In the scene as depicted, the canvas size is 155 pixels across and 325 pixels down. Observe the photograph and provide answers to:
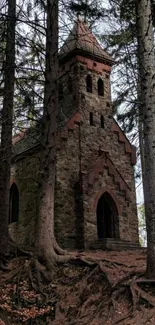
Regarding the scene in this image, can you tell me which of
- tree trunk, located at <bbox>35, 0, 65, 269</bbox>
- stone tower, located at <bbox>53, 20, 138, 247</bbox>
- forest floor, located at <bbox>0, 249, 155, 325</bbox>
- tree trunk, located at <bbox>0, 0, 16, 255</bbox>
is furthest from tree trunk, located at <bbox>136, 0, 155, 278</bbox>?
stone tower, located at <bbox>53, 20, 138, 247</bbox>

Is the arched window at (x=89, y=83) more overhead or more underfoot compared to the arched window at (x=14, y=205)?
more overhead

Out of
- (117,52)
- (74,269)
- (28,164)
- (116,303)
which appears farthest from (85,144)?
(116,303)

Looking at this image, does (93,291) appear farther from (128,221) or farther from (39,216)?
(128,221)

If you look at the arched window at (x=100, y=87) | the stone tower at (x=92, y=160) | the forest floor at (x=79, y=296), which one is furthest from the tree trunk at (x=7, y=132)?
the arched window at (x=100, y=87)

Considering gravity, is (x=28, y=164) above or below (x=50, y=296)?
above

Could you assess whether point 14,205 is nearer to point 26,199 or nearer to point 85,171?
point 26,199

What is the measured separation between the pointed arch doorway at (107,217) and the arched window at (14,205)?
12.9 feet

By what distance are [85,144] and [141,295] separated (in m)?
12.3

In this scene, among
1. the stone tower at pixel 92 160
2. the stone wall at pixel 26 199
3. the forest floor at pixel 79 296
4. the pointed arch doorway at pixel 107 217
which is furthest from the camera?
the pointed arch doorway at pixel 107 217

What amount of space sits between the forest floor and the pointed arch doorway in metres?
9.08

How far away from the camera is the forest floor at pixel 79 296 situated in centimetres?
746

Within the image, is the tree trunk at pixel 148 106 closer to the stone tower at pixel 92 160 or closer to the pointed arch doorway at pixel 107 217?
the stone tower at pixel 92 160

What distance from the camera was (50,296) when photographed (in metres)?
8.81

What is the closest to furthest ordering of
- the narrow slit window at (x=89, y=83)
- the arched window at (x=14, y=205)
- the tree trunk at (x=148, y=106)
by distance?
the tree trunk at (x=148, y=106) < the arched window at (x=14, y=205) < the narrow slit window at (x=89, y=83)
